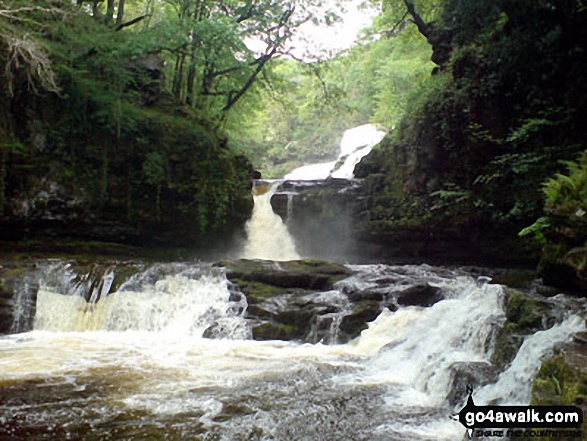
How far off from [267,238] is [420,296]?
7.38 meters

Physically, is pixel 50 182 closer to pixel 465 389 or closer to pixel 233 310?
pixel 233 310

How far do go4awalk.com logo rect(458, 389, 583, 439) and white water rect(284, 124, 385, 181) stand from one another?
1732 cm

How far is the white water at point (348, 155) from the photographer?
23.1m

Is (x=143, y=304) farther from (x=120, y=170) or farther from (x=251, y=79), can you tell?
(x=251, y=79)

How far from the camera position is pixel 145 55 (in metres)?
14.9

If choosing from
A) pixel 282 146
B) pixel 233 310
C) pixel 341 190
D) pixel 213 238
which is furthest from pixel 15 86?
pixel 282 146

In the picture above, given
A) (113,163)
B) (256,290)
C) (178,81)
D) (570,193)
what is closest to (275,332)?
(256,290)

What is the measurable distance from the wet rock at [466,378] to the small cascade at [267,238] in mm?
10254

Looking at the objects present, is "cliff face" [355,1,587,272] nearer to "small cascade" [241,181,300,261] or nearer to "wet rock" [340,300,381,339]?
"small cascade" [241,181,300,261]

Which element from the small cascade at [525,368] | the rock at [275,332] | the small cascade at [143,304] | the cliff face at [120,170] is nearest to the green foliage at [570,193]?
the small cascade at [525,368]

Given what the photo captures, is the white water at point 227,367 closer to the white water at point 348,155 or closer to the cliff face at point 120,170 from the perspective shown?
the cliff face at point 120,170

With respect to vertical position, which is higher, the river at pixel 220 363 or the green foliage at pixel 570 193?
the green foliage at pixel 570 193

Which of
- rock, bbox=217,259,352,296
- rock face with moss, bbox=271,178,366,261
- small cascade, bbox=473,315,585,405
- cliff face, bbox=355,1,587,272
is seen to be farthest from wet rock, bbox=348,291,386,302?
rock face with moss, bbox=271,178,366,261

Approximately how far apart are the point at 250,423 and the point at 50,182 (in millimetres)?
10569
